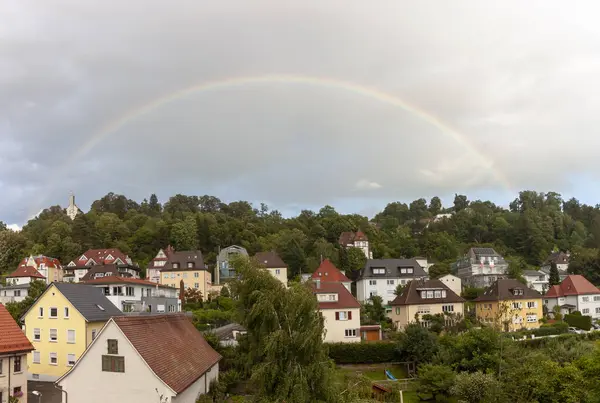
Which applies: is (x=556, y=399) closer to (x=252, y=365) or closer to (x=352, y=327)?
(x=252, y=365)

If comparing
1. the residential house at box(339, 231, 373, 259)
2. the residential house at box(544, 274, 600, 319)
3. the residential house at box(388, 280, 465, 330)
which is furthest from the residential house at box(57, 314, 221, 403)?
the residential house at box(339, 231, 373, 259)

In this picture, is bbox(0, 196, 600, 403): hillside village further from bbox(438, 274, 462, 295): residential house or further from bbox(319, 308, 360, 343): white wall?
bbox(438, 274, 462, 295): residential house

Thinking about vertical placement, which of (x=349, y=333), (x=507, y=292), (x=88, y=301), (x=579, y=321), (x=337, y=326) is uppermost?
(x=88, y=301)

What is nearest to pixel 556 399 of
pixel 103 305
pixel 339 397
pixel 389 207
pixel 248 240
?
pixel 339 397

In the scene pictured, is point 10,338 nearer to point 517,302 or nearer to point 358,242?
point 517,302

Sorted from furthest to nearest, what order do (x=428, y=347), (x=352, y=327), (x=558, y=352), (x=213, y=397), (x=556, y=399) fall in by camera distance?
(x=352, y=327), (x=428, y=347), (x=558, y=352), (x=213, y=397), (x=556, y=399)

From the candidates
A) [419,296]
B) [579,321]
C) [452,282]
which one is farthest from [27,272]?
[579,321]

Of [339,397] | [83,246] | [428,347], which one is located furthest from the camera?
[83,246]

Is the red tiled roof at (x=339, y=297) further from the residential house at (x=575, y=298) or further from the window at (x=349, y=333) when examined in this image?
the residential house at (x=575, y=298)
